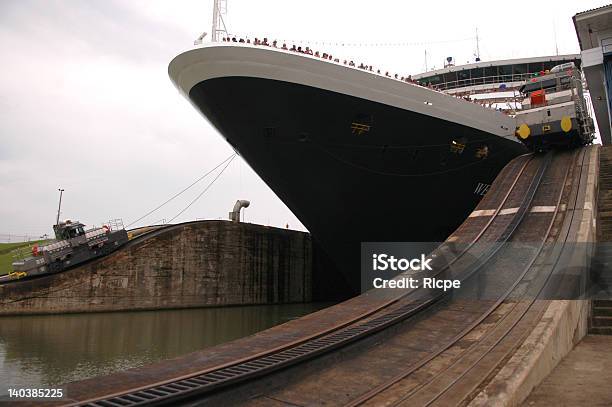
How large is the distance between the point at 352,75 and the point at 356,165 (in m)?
3.05

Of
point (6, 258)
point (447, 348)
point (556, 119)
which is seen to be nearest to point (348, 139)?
point (556, 119)

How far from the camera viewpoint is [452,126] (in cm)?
1694

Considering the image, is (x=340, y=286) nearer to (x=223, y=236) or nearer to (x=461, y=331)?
(x=223, y=236)

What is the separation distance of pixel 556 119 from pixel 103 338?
18405 mm

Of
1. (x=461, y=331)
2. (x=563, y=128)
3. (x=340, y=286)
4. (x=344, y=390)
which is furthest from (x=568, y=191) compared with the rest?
(x=340, y=286)

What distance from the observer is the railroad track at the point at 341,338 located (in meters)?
4.61

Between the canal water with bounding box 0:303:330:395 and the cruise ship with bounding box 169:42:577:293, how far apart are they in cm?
610

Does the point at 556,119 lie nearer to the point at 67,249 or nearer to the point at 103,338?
the point at 103,338

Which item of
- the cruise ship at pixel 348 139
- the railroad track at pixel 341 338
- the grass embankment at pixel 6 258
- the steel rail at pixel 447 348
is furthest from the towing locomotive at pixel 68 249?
the steel rail at pixel 447 348

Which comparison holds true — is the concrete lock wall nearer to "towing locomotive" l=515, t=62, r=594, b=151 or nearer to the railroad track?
"towing locomotive" l=515, t=62, r=594, b=151

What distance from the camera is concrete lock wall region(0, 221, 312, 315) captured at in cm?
2094

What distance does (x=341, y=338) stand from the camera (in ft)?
21.3

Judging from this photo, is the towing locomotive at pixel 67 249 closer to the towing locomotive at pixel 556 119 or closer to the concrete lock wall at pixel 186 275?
the concrete lock wall at pixel 186 275

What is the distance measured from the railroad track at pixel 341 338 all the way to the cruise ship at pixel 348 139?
3.98m
